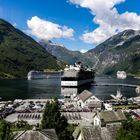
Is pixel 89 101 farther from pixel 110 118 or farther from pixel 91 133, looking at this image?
pixel 91 133

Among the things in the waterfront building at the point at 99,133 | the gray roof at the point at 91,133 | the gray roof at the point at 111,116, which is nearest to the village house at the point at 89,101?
the gray roof at the point at 111,116

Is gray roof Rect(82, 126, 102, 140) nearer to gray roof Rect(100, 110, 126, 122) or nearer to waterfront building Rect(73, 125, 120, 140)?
waterfront building Rect(73, 125, 120, 140)

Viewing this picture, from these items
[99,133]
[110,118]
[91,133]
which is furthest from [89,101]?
[99,133]

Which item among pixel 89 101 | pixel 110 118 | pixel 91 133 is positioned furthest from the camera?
pixel 89 101

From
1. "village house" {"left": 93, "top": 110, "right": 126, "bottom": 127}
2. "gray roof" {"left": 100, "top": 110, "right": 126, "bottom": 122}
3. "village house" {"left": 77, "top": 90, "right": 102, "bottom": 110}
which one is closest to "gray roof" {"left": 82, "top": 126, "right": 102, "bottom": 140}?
"village house" {"left": 93, "top": 110, "right": 126, "bottom": 127}

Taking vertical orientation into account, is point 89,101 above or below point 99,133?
above

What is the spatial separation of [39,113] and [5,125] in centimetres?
8177

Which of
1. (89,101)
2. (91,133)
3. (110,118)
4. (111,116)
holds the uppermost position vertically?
(89,101)

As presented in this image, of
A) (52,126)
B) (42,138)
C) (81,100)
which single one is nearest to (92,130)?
(52,126)

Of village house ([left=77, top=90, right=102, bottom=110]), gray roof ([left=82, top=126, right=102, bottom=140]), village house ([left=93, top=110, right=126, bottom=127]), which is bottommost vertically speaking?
gray roof ([left=82, top=126, right=102, bottom=140])

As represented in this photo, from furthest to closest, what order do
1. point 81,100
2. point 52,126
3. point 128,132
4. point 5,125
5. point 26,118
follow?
point 81,100, point 26,118, point 52,126, point 128,132, point 5,125

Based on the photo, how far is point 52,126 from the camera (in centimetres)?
5794

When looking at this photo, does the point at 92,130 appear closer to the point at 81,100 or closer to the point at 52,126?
the point at 52,126

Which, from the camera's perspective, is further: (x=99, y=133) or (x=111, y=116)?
(x=111, y=116)
